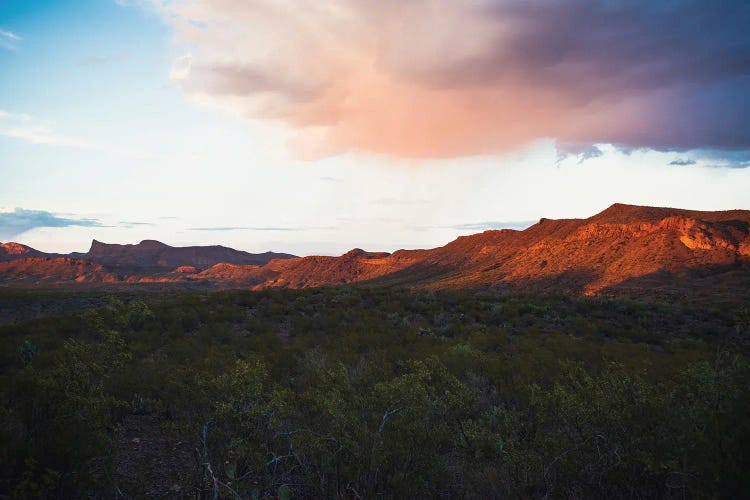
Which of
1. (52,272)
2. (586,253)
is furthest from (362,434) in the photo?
(52,272)

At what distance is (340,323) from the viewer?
55.4 feet

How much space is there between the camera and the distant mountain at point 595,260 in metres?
60.8

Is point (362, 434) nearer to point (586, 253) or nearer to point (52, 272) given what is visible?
point (586, 253)

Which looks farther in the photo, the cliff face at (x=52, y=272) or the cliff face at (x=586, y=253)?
the cliff face at (x=52, y=272)

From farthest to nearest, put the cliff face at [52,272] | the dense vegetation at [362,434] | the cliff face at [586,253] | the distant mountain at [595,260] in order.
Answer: the cliff face at [52,272] → the cliff face at [586,253] → the distant mountain at [595,260] → the dense vegetation at [362,434]

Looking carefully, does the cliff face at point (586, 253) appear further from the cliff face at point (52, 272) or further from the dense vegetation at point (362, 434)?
the cliff face at point (52, 272)

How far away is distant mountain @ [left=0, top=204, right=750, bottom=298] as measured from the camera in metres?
60.8

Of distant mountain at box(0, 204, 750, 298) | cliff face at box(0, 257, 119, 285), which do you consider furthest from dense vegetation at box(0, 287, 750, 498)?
cliff face at box(0, 257, 119, 285)

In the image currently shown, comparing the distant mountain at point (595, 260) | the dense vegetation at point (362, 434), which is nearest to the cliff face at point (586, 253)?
the distant mountain at point (595, 260)

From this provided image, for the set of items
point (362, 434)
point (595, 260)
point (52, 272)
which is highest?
point (595, 260)

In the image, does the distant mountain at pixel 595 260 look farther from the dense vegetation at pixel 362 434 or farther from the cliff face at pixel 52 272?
the dense vegetation at pixel 362 434

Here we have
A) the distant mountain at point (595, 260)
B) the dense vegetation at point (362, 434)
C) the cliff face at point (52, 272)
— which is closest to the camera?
the dense vegetation at point (362, 434)

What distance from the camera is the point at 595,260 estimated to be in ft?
248

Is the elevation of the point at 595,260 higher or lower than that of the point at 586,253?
lower
